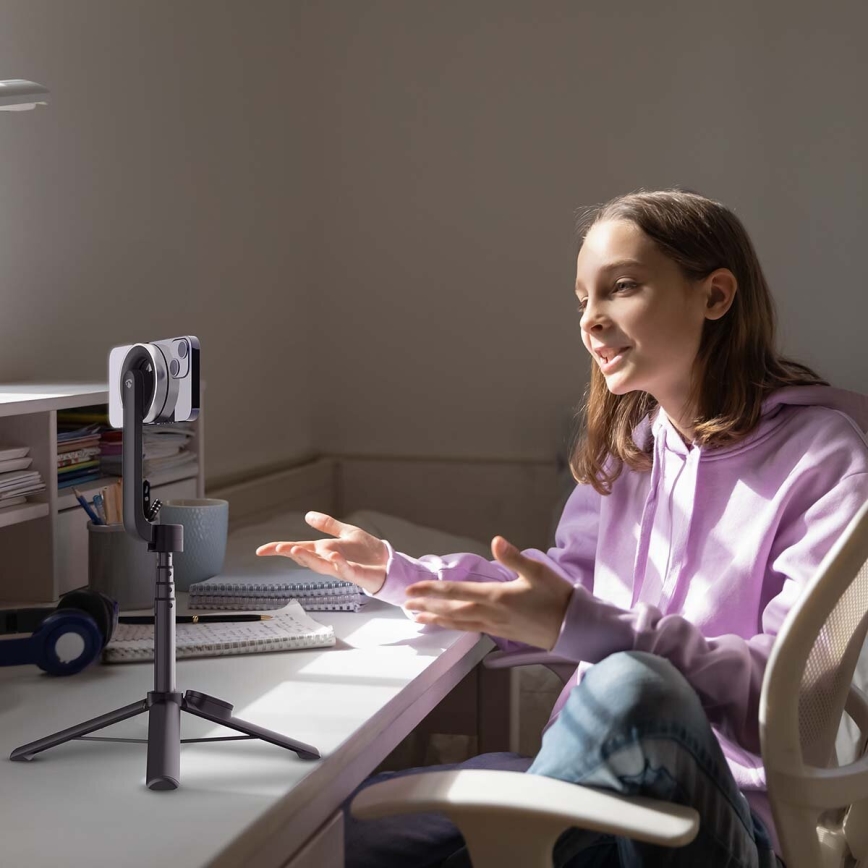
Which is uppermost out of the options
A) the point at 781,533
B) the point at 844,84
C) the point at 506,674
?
the point at 844,84

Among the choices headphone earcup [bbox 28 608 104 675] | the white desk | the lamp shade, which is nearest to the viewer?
the white desk

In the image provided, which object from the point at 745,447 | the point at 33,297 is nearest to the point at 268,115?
the point at 33,297

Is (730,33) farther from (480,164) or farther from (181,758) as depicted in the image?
(181,758)

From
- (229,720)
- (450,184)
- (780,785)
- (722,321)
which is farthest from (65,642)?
(450,184)

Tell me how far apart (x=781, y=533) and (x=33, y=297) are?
1223 mm

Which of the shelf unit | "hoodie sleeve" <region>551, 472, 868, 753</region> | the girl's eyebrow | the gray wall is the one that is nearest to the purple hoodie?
"hoodie sleeve" <region>551, 472, 868, 753</region>

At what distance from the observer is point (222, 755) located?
0.85 meters

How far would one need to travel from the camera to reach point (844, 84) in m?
2.68

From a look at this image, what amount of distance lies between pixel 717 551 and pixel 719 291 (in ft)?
0.95

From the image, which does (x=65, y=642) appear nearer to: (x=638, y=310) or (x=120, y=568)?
(x=120, y=568)

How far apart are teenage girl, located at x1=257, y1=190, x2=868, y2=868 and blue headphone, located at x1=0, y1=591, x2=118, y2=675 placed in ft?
0.67

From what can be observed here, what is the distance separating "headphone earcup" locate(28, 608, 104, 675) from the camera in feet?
3.47

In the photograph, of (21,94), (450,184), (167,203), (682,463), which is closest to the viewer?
(21,94)

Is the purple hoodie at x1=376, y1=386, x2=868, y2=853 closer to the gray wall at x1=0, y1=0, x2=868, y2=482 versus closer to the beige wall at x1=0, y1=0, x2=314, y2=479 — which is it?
the beige wall at x1=0, y1=0, x2=314, y2=479
